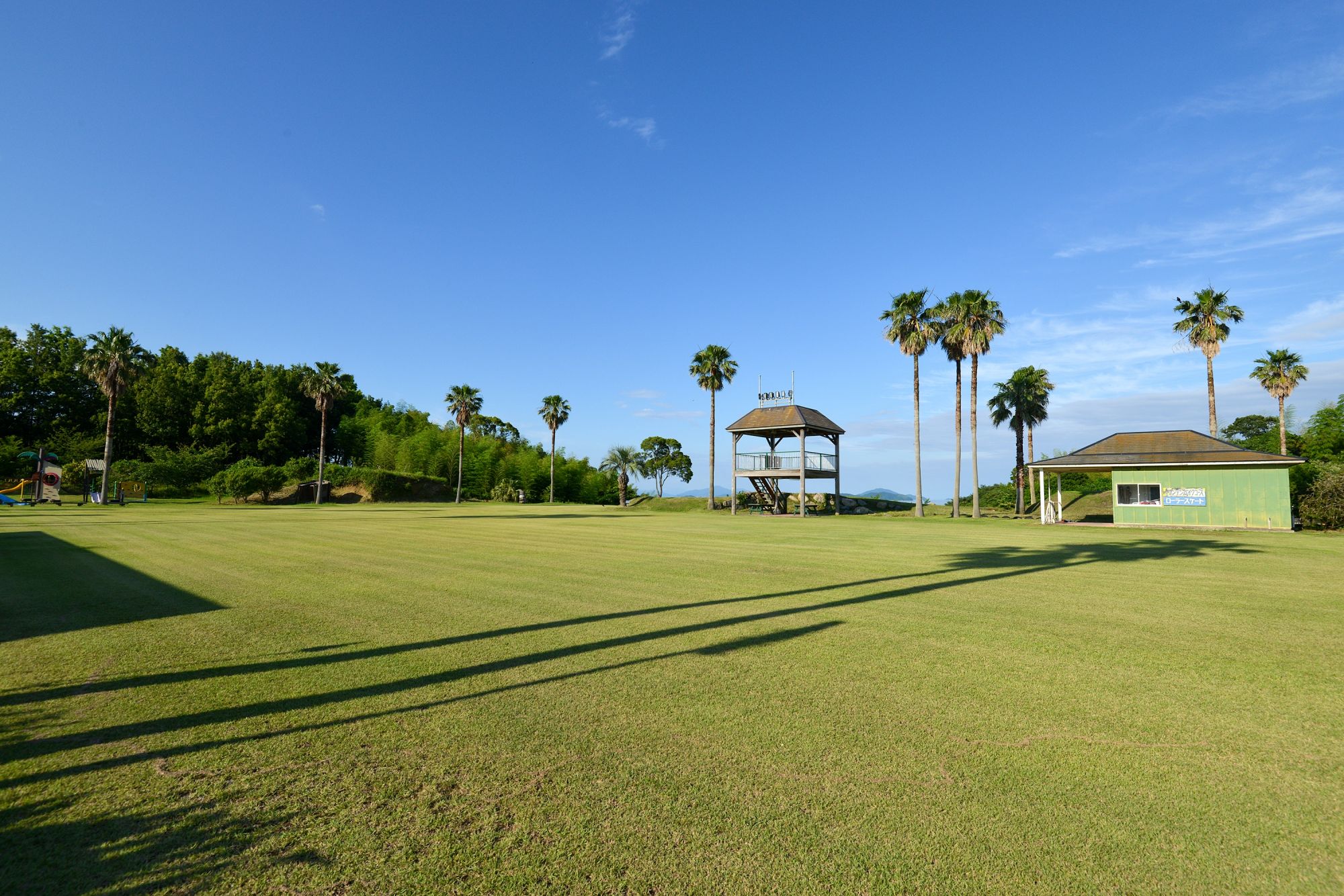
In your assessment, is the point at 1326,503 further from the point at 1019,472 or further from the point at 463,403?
the point at 463,403

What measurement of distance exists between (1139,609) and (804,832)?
27.6ft

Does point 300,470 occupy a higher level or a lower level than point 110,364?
lower

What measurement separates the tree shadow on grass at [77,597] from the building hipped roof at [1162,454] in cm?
3425

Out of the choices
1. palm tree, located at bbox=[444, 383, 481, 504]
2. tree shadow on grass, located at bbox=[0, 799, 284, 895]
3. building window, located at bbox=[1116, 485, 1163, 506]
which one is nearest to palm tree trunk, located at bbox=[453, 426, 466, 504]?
palm tree, located at bbox=[444, 383, 481, 504]

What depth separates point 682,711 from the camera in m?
5.11

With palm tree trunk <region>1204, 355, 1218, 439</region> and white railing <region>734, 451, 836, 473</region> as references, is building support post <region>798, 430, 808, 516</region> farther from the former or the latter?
palm tree trunk <region>1204, 355, 1218, 439</region>

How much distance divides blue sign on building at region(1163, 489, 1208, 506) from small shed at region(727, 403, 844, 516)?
1806cm

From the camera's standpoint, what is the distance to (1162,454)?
1177 inches

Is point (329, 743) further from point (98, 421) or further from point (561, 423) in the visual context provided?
point (98, 421)

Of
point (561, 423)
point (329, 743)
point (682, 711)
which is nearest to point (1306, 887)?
point (682, 711)

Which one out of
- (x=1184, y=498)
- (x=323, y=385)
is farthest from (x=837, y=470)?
(x=323, y=385)

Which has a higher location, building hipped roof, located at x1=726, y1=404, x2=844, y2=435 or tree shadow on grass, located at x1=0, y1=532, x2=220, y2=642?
building hipped roof, located at x1=726, y1=404, x2=844, y2=435

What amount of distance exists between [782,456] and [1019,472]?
1989 cm

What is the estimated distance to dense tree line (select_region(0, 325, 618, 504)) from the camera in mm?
62562
